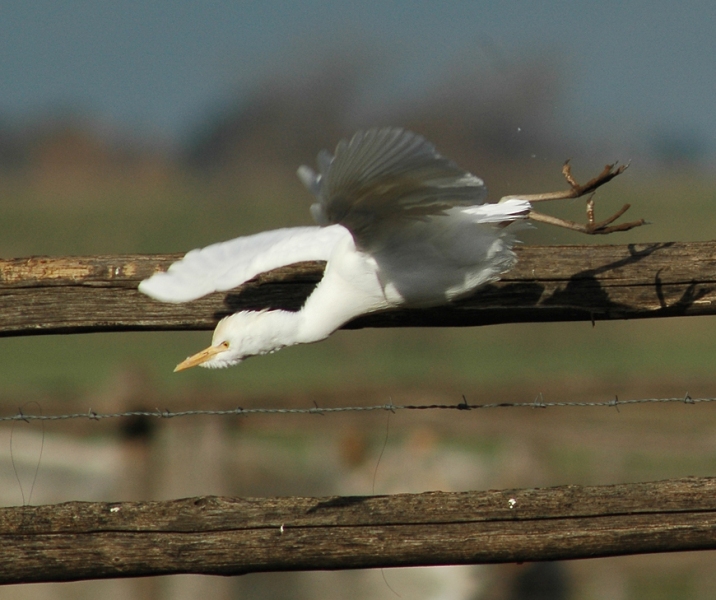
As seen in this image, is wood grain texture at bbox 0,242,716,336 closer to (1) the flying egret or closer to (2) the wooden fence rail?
(1) the flying egret

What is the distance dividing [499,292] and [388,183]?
660mm

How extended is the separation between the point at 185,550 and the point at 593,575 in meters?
6.43

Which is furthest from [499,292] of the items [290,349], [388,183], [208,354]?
[290,349]

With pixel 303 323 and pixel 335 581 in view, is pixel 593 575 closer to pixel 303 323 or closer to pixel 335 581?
pixel 335 581

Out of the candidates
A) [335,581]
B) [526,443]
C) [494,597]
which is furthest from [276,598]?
[526,443]

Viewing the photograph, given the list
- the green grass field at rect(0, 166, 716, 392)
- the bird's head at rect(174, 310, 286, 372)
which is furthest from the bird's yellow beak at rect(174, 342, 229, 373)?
the green grass field at rect(0, 166, 716, 392)

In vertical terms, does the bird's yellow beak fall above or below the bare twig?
below

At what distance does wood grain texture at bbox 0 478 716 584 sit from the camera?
3285mm

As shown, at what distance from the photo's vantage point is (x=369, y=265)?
3.56 m

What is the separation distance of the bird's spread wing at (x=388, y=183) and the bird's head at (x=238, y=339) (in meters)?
0.44

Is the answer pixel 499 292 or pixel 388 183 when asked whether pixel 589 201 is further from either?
pixel 388 183

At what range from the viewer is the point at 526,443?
714 centimetres

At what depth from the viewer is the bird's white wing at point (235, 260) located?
11.2 ft

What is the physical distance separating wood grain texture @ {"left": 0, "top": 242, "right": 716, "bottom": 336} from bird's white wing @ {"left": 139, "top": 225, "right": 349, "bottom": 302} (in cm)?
16
